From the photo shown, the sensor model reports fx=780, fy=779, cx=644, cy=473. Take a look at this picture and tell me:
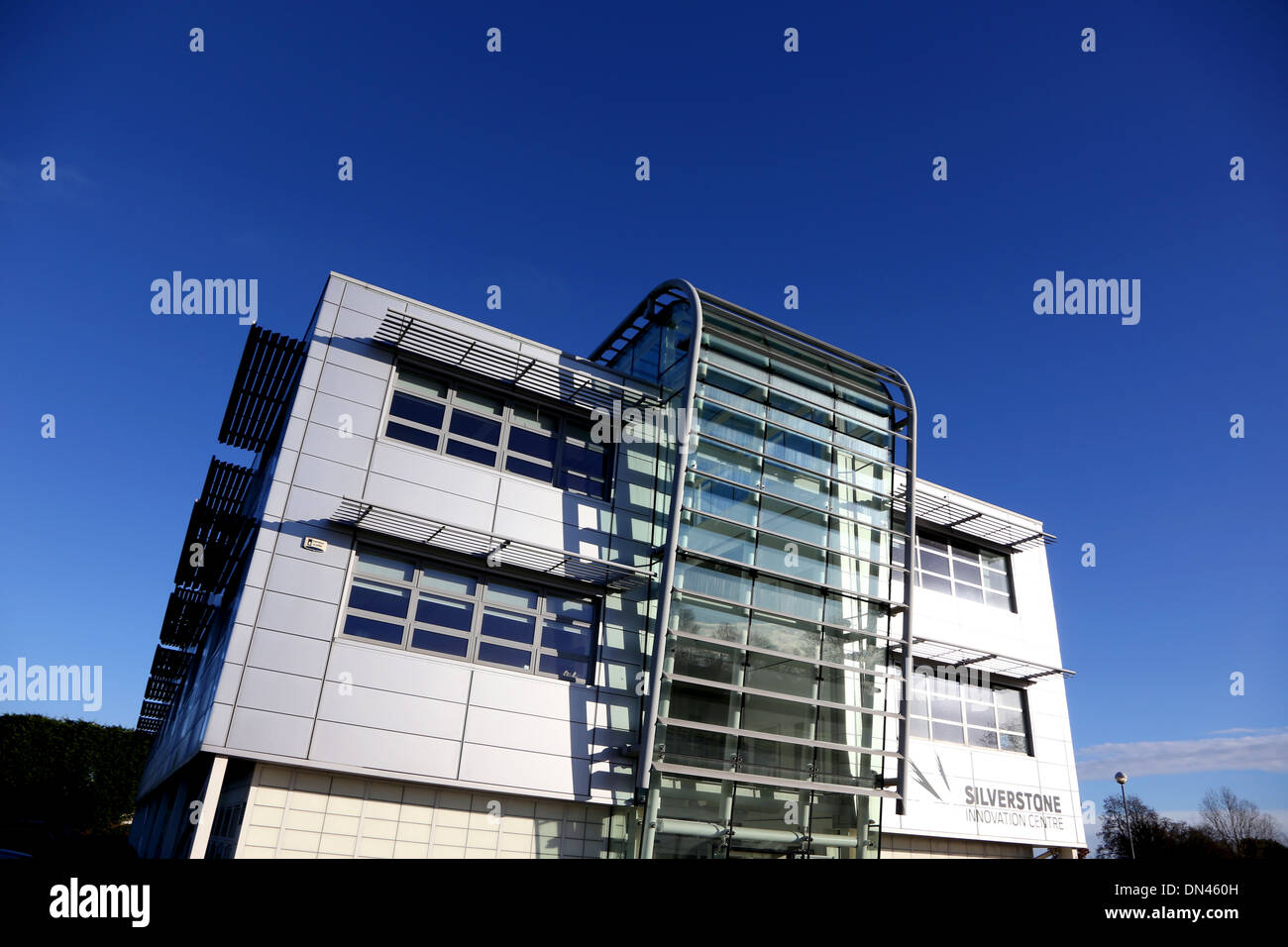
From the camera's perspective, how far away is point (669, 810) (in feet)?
42.9

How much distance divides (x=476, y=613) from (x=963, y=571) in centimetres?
1352

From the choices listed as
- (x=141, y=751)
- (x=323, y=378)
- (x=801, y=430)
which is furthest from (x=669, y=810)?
(x=141, y=751)

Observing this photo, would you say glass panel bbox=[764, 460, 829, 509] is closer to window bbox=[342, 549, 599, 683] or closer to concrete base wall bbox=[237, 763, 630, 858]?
window bbox=[342, 549, 599, 683]

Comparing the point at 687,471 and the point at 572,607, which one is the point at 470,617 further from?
the point at 687,471

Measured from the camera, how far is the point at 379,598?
1261 cm

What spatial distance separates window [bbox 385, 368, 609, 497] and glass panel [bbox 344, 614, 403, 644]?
3186 millimetres

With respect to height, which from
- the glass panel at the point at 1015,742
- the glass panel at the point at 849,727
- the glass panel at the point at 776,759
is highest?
the glass panel at the point at 1015,742

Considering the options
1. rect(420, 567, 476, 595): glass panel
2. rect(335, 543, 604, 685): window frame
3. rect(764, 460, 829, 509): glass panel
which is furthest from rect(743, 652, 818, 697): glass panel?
rect(420, 567, 476, 595): glass panel

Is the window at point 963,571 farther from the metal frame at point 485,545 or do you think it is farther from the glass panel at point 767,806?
the metal frame at point 485,545

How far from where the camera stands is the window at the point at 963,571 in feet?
65.0

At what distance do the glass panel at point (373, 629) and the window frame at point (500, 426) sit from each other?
3.02 meters

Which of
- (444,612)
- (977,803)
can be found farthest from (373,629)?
(977,803)

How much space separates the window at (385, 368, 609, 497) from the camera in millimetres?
13961

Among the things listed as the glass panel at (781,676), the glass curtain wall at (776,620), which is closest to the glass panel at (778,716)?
the glass curtain wall at (776,620)
